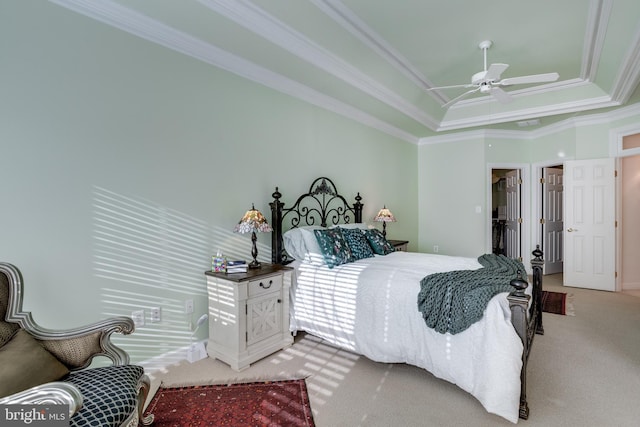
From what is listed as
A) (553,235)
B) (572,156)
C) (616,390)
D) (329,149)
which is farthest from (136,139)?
(553,235)

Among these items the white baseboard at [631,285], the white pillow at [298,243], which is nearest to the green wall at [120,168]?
the white pillow at [298,243]

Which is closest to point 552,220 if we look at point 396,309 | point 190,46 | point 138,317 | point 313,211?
point 313,211

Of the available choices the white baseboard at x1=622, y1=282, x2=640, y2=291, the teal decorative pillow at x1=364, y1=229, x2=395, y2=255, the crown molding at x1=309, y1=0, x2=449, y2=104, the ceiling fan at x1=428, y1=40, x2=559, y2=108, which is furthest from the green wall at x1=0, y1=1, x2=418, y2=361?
the white baseboard at x1=622, y1=282, x2=640, y2=291

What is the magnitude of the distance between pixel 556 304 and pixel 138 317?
15.8 ft

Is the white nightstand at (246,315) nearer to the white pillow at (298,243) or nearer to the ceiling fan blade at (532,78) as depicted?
the white pillow at (298,243)

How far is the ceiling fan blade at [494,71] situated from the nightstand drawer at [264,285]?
8.63 feet

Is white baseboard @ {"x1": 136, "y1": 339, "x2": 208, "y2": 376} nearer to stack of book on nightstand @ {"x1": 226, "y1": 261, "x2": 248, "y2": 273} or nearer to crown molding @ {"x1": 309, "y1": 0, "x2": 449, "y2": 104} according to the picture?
stack of book on nightstand @ {"x1": 226, "y1": 261, "x2": 248, "y2": 273}

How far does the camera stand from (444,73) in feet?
Result: 13.0

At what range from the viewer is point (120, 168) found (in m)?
2.34

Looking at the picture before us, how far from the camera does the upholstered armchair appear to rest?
1.17 metres

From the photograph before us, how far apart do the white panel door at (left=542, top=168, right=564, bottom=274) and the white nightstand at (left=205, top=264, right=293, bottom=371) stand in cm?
540

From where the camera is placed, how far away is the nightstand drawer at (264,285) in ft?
8.66

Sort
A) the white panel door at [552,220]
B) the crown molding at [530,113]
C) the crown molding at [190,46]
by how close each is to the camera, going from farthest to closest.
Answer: the white panel door at [552,220], the crown molding at [530,113], the crown molding at [190,46]

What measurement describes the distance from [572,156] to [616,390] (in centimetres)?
419
